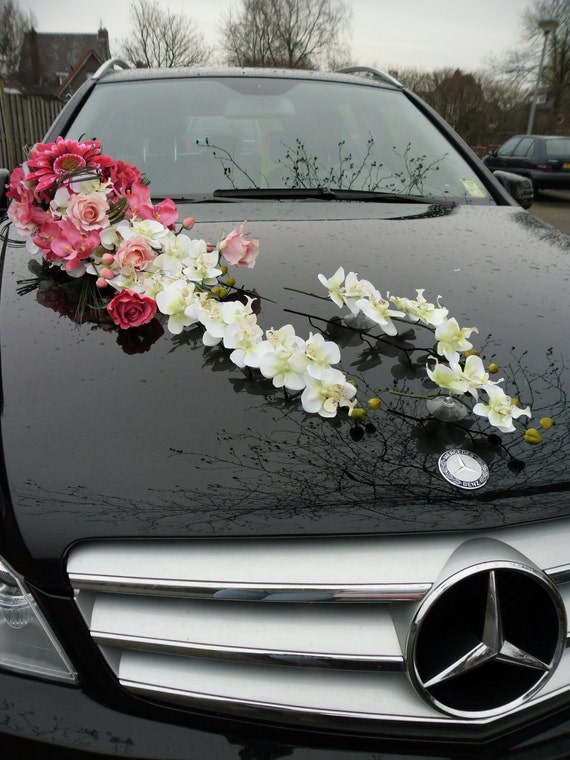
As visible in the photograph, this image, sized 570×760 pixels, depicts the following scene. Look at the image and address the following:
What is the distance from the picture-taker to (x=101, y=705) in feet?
3.37

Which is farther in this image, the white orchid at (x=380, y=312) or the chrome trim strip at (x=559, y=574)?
the white orchid at (x=380, y=312)

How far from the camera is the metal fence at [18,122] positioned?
39.3 ft

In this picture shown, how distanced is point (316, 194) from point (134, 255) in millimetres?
921

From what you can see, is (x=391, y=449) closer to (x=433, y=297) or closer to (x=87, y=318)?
(x=433, y=297)

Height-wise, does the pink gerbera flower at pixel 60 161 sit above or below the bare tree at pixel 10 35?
below

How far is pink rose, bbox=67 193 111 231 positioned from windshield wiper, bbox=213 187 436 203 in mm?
652

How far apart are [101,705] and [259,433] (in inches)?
19.0

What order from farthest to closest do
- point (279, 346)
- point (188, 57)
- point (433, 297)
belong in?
point (188, 57), point (433, 297), point (279, 346)

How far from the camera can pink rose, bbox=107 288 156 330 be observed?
1.42 metres

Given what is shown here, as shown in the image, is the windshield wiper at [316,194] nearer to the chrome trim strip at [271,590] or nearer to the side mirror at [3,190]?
the side mirror at [3,190]

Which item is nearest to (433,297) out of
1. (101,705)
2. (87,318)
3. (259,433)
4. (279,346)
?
(279,346)

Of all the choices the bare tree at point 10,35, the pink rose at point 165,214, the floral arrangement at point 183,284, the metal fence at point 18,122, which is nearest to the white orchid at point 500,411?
the floral arrangement at point 183,284

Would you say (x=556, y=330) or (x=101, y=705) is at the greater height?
(x=556, y=330)

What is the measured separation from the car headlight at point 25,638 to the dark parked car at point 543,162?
14.9m
